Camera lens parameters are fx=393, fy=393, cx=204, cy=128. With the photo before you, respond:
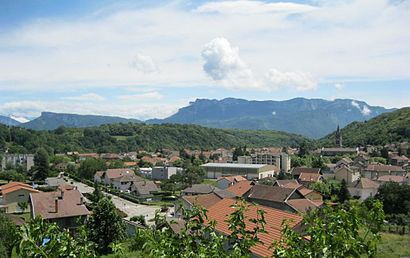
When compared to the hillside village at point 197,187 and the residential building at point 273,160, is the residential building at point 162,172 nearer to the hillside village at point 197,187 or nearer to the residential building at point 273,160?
the hillside village at point 197,187

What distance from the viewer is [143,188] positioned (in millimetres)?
47469

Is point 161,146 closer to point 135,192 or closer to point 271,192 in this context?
point 135,192

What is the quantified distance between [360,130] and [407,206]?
96367mm

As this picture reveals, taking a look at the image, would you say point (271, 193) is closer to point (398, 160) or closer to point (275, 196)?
point (275, 196)

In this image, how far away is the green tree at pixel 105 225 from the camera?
68.7 feet

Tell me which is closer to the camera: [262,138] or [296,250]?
[296,250]

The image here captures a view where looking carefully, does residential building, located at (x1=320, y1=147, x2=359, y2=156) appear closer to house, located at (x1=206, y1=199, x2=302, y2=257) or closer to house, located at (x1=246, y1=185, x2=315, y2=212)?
house, located at (x1=246, y1=185, x2=315, y2=212)

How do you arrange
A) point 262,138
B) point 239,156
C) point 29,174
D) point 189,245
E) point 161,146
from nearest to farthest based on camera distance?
point 189,245, point 29,174, point 239,156, point 161,146, point 262,138

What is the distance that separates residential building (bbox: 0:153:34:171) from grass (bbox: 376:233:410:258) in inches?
2337

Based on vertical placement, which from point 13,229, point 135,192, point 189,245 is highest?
point 13,229

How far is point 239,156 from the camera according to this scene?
268ft

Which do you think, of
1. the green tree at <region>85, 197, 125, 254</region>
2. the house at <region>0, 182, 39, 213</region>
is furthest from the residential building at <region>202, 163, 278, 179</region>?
the green tree at <region>85, 197, 125, 254</region>

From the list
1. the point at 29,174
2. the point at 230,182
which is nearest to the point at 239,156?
the point at 230,182

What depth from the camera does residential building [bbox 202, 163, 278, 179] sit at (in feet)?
208
